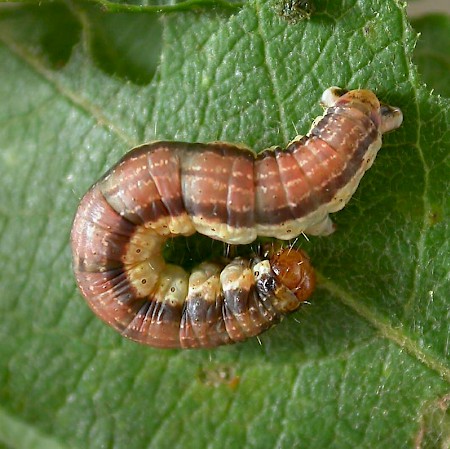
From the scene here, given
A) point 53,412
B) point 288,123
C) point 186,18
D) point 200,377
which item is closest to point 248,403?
point 200,377

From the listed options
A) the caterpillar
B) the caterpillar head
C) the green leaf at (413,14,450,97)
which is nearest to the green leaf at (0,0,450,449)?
the caterpillar head

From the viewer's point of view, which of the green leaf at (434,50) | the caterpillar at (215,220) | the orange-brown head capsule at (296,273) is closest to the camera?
the caterpillar at (215,220)

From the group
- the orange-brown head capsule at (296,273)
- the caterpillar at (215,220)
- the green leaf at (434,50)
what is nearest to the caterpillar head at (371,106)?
the caterpillar at (215,220)

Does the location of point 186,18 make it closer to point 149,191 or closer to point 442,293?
point 149,191

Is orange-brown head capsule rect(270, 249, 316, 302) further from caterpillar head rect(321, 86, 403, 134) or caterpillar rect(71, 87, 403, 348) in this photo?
caterpillar head rect(321, 86, 403, 134)

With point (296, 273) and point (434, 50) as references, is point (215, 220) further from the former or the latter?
point (434, 50)

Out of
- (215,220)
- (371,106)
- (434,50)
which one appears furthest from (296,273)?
(434,50)

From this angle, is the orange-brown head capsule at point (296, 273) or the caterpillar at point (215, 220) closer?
the caterpillar at point (215, 220)

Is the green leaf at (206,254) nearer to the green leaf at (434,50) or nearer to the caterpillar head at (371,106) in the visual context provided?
the caterpillar head at (371,106)
